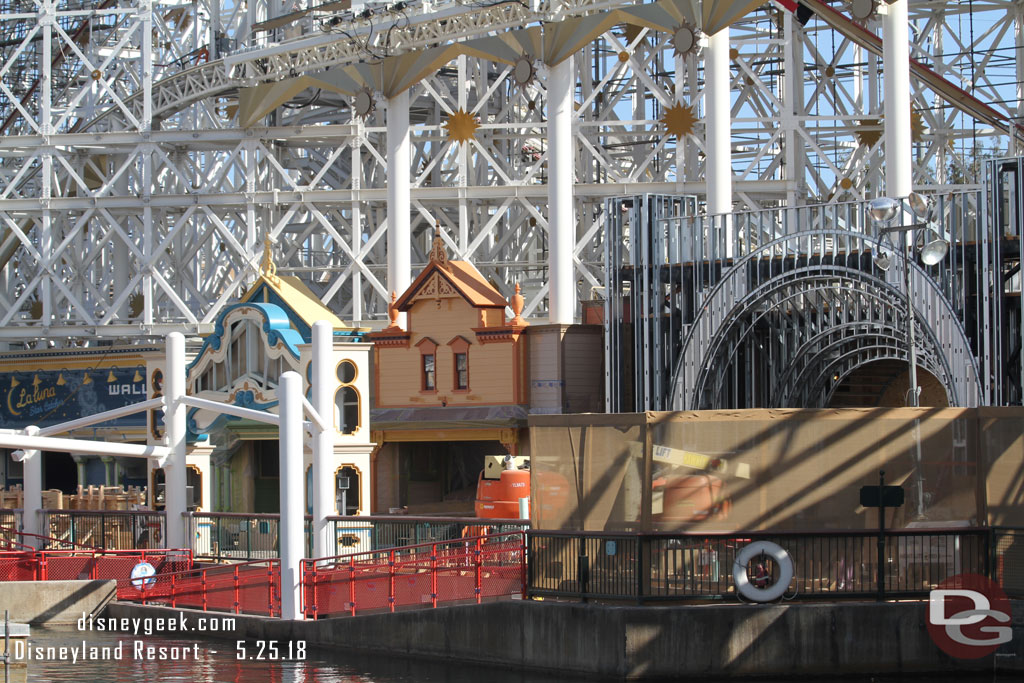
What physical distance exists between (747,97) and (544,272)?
8526 millimetres

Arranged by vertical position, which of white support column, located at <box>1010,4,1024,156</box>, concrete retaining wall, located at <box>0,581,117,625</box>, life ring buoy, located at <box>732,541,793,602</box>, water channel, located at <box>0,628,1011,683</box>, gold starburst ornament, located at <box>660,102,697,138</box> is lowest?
water channel, located at <box>0,628,1011,683</box>

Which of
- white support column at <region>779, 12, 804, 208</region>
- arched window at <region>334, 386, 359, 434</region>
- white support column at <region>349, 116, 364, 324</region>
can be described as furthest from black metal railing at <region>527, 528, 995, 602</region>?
white support column at <region>349, 116, 364, 324</region>

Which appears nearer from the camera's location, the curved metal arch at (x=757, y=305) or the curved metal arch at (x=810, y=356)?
the curved metal arch at (x=810, y=356)

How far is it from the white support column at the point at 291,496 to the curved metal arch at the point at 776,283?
10.6 metres

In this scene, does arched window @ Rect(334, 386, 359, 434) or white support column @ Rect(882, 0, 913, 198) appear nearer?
arched window @ Rect(334, 386, 359, 434)

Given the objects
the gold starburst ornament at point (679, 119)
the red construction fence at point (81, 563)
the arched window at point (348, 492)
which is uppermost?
the gold starburst ornament at point (679, 119)

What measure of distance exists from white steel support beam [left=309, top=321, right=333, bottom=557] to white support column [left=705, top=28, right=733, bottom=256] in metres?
14.0

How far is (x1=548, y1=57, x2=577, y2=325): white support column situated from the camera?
41562mm

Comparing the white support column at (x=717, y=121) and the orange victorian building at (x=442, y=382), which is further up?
the white support column at (x=717, y=121)

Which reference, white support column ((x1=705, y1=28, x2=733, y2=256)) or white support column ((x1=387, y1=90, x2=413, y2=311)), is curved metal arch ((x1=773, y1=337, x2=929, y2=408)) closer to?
white support column ((x1=705, y1=28, x2=733, y2=256))

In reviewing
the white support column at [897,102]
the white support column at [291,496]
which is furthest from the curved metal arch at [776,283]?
the white support column at [291,496]

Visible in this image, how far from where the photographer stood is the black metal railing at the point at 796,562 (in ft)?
72.9

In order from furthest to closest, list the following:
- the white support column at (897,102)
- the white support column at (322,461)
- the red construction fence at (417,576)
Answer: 1. the white support column at (897,102)
2. the white support column at (322,461)
3. the red construction fence at (417,576)

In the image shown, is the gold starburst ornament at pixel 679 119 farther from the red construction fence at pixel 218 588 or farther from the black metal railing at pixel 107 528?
the red construction fence at pixel 218 588
